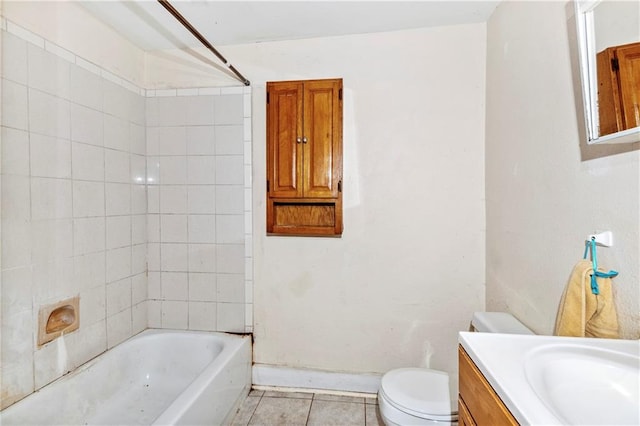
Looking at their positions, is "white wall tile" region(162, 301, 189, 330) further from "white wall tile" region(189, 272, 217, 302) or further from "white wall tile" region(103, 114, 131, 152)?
"white wall tile" region(103, 114, 131, 152)

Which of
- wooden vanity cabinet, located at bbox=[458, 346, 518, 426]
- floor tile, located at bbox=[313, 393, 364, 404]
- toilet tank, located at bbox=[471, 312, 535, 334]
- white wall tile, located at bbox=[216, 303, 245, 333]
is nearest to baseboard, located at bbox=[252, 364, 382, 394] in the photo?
floor tile, located at bbox=[313, 393, 364, 404]

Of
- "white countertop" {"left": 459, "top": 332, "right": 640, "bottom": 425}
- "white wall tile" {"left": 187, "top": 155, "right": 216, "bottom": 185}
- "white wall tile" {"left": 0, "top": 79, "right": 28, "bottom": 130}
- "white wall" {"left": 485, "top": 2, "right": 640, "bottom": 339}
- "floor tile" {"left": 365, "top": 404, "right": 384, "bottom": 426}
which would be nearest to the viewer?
"white countertop" {"left": 459, "top": 332, "right": 640, "bottom": 425}

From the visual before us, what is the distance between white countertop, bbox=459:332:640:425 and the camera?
60 cm

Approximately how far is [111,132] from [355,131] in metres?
1.45

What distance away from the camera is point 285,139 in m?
1.92

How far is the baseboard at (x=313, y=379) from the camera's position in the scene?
6.36ft

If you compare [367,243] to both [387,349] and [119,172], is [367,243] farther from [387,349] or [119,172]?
[119,172]

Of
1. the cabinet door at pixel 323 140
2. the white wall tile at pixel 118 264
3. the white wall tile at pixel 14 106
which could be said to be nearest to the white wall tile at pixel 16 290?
the white wall tile at pixel 118 264

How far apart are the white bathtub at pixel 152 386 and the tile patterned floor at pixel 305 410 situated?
0.10 metres

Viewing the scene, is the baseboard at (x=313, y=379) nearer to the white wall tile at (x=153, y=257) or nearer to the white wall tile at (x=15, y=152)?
the white wall tile at (x=153, y=257)

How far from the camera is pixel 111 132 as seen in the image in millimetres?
1811

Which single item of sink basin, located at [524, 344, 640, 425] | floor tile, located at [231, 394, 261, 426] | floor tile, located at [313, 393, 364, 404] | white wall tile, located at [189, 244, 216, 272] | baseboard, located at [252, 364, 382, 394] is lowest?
floor tile, located at [231, 394, 261, 426]

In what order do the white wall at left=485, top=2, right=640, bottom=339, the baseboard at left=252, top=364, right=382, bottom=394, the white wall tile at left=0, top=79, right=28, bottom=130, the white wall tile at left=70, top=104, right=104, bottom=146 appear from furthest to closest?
the baseboard at left=252, top=364, right=382, bottom=394
the white wall tile at left=70, top=104, right=104, bottom=146
the white wall tile at left=0, top=79, right=28, bottom=130
the white wall at left=485, top=2, right=640, bottom=339

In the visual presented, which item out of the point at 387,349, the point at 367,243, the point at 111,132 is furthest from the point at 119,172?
the point at 387,349
